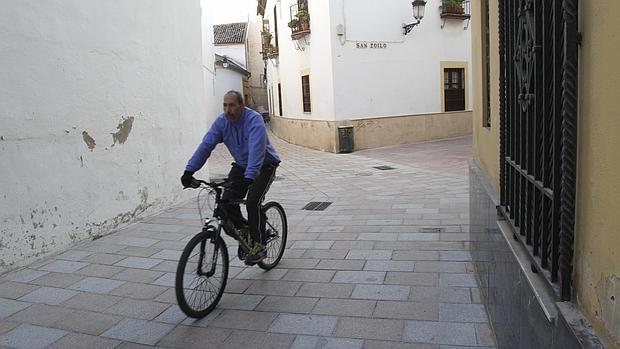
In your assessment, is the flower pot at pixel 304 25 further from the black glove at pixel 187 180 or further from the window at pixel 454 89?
the black glove at pixel 187 180

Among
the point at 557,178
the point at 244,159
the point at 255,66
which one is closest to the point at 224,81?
the point at 255,66

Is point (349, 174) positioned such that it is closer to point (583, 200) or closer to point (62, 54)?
point (62, 54)

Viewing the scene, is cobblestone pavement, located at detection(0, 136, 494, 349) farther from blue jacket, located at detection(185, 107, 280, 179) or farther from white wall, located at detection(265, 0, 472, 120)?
white wall, located at detection(265, 0, 472, 120)

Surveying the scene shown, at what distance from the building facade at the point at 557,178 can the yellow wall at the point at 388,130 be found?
12.6 meters

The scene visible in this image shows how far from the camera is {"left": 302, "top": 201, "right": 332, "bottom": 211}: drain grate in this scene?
7461 mm

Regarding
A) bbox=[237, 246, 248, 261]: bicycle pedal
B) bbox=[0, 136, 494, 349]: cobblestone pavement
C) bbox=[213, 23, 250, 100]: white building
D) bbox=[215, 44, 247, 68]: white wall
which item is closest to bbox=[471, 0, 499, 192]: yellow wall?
bbox=[0, 136, 494, 349]: cobblestone pavement

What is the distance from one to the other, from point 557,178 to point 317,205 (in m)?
6.02

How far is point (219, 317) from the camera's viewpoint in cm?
366

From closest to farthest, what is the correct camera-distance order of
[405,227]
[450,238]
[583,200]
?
1. [583,200]
2. [450,238]
3. [405,227]

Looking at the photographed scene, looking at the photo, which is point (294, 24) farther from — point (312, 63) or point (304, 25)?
point (312, 63)

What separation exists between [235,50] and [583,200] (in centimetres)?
3802

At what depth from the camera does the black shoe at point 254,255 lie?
425 cm

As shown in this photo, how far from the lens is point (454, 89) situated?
1775 centimetres

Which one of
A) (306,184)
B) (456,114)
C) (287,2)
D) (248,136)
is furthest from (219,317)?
(287,2)
